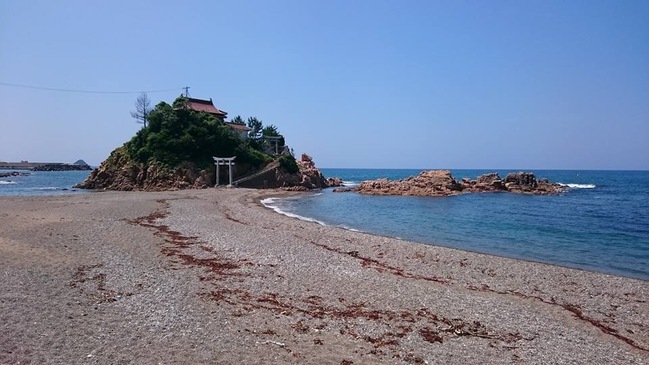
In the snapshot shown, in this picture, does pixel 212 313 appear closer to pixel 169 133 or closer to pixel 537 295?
pixel 537 295

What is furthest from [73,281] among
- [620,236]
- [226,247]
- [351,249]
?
[620,236]

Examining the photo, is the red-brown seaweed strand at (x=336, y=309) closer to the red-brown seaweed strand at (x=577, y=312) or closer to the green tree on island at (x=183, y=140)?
the red-brown seaweed strand at (x=577, y=312)

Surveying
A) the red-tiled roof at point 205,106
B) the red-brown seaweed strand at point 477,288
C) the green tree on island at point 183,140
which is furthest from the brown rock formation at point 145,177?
the red-brown seaweed strand at point 477,288

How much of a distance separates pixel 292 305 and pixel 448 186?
2189 inches

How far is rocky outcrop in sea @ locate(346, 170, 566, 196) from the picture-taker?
61500 millimetres

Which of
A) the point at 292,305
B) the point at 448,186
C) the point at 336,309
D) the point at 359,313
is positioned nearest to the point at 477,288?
the point at 359,313

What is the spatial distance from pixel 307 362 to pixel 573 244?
20718 mm

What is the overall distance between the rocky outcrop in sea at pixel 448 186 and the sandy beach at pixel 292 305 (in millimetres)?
43509

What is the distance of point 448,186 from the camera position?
205 feet

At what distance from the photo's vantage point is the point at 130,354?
700cm

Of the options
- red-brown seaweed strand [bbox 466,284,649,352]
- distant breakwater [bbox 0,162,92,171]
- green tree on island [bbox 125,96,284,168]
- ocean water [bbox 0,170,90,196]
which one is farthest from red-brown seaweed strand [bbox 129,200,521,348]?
distant breakwater [bbox 0,162,92,171]

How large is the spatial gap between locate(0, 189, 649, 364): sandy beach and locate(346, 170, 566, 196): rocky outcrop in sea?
A: 4351 centimetres

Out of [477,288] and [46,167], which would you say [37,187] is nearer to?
[477,288]

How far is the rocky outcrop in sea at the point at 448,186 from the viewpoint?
202ft
